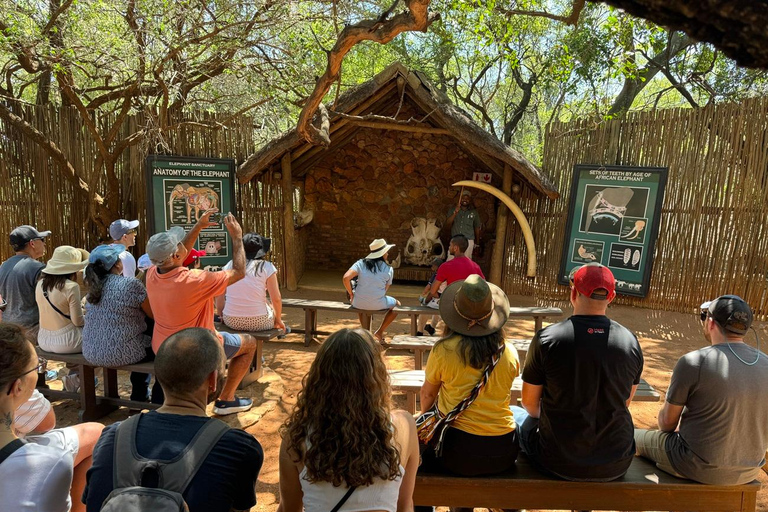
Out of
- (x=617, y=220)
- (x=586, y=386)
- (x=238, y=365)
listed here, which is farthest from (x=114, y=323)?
(x=617, y=220)

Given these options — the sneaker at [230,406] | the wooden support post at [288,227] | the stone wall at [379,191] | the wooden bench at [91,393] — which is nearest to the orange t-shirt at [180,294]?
the wooden bench at [91,393]

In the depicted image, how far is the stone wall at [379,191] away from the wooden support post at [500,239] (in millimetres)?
1252

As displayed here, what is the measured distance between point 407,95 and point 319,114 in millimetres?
1862

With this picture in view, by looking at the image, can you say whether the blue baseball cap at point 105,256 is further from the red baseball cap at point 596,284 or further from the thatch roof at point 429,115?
the thatch roof at point 429,115

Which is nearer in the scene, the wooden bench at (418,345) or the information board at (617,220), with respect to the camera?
the wooden bench at (418,345)

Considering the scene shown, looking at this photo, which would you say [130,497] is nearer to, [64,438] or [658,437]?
[64,438]

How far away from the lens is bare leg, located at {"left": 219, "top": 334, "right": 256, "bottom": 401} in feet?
14.2

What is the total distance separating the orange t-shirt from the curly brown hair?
6.58ft

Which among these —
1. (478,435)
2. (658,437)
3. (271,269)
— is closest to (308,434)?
(478,435)

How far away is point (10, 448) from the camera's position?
180 cm

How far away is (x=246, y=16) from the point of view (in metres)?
7.69

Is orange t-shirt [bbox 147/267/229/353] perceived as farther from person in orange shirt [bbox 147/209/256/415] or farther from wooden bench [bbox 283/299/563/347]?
wooden bench [bbox 283/299/563/347]

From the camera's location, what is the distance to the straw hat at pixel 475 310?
2568 millimetres

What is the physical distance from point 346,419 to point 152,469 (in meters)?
0.64
